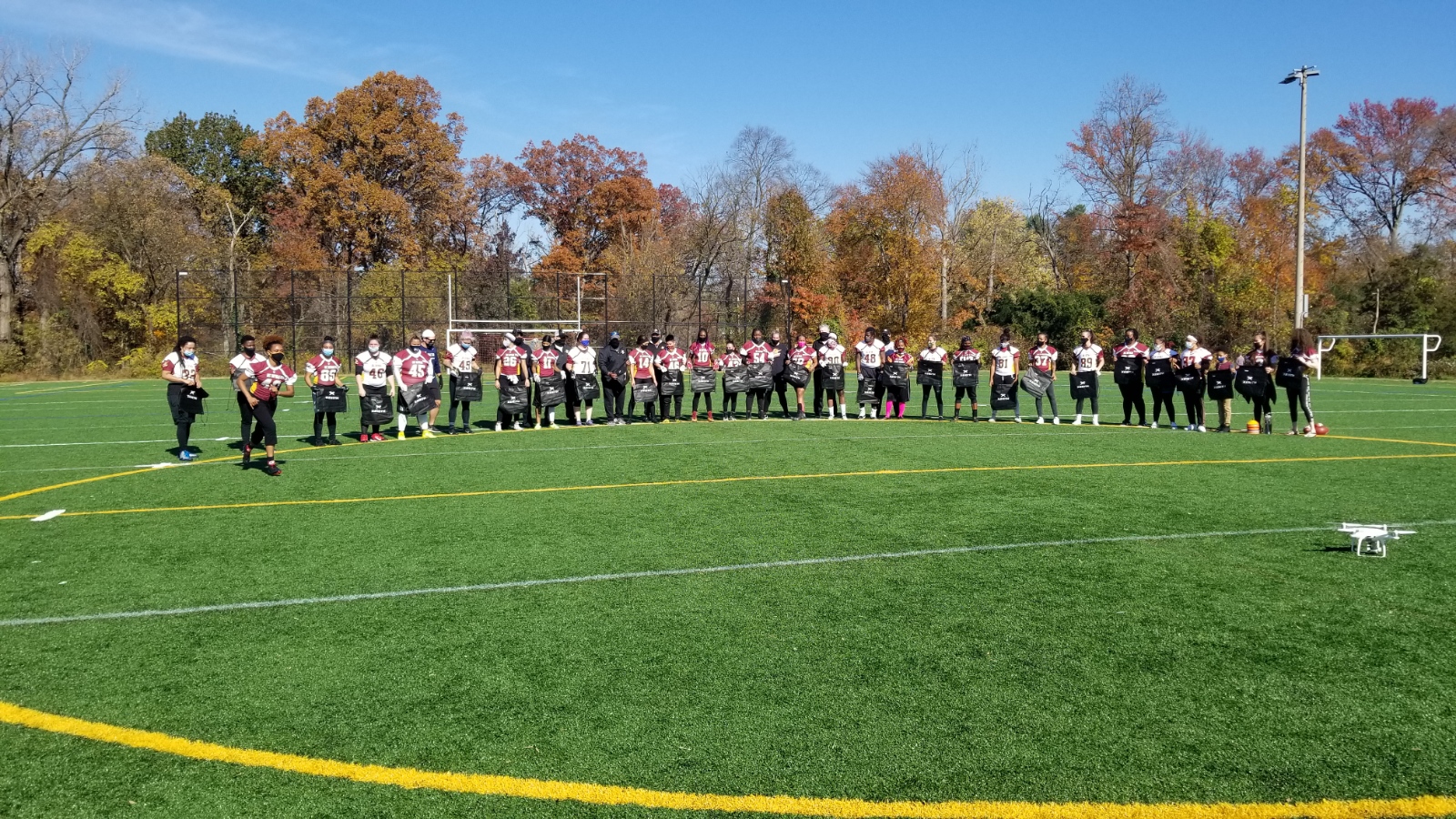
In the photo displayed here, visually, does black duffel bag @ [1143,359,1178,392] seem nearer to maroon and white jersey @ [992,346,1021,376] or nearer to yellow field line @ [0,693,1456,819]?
maroon and white jersey @ [992,346,1021,376]

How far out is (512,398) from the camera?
57.7 ft

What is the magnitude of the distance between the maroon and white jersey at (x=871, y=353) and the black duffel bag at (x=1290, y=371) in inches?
265

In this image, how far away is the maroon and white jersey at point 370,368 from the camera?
15609 millimetres

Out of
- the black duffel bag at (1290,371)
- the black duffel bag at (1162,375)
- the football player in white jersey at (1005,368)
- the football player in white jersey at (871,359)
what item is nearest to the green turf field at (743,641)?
the black duffel bag at (1290,371)

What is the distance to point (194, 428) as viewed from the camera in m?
17.4

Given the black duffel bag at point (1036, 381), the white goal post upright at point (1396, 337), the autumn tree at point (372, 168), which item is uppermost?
the autumn tree at point (372, 168)

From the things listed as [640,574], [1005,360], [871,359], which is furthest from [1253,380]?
[640,574]

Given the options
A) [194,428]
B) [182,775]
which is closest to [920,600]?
[182,775]

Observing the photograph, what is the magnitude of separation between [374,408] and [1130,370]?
13.1m

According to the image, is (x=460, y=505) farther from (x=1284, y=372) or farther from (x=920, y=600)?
(x=1284, y=372)

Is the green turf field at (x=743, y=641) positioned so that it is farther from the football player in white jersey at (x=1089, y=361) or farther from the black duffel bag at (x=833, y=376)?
the black duffel bag at (x=833, y=376)

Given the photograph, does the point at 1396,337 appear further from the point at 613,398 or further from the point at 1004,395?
the point at 613,398

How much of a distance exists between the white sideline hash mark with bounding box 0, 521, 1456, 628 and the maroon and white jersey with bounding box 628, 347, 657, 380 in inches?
452

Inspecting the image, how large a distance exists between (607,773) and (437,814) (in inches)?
26.3
